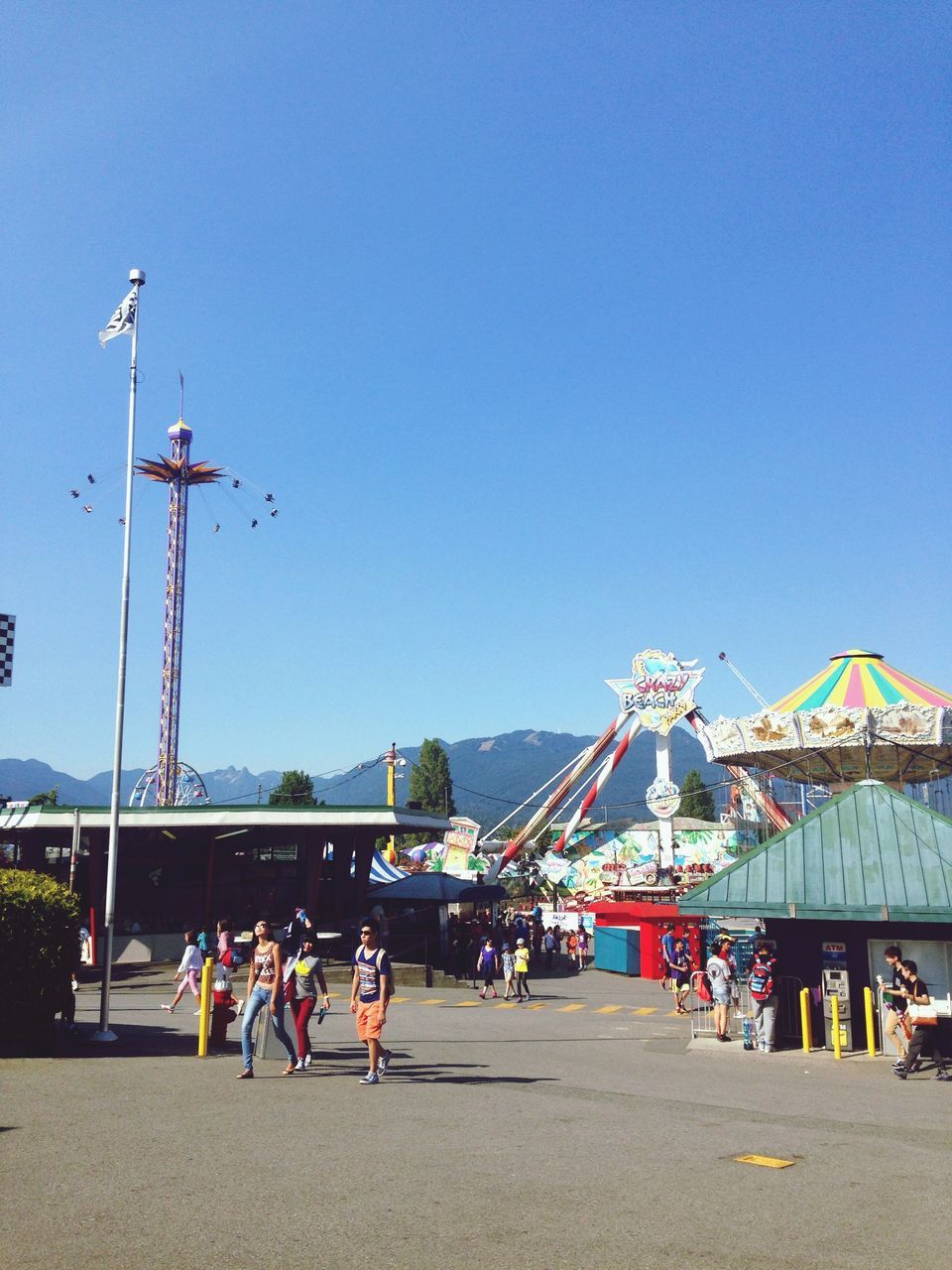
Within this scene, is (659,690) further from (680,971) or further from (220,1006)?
(220,1006)

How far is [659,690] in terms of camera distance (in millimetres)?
63094

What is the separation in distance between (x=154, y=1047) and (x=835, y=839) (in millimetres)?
10631

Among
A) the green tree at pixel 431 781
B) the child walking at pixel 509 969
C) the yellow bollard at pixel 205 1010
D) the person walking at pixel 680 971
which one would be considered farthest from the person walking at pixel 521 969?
the green tree at pixel 431 781

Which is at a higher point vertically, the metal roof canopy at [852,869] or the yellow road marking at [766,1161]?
the metal roof canopy at [852,869]

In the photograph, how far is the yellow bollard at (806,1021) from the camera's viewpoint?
16.2 m

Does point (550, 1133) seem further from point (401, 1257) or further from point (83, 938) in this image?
point (83, 938)

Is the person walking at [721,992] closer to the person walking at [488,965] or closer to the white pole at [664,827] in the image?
the person walking at [488,965]

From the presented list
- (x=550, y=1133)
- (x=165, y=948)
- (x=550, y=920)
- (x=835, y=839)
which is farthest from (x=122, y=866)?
(x=550, y=1133)

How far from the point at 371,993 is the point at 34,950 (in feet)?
14.2

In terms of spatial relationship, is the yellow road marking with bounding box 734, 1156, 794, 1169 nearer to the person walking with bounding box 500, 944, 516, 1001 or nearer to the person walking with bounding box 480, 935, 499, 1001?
the person walking with bounding box 500, 944, 516, 1001

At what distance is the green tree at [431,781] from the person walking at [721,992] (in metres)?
135

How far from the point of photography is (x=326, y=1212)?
Result: 21.9 feet

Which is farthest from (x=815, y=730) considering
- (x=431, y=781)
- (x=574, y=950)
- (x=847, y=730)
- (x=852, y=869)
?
(x=431, y=781)

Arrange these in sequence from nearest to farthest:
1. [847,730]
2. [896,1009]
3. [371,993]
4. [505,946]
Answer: [371,993], [896,1009], [505,946], [847,730]
